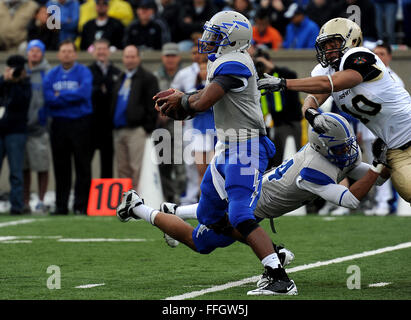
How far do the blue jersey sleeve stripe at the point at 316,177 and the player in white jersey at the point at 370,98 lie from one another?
31 cm

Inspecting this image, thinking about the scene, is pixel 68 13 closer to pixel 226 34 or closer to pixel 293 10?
pixel 293 10

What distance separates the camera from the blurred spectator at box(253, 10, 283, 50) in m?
12.2

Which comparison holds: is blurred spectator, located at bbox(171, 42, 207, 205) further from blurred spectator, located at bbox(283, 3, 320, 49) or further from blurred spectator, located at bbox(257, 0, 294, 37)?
blurred spectator, located at bbox(257, 0, 294, 37)

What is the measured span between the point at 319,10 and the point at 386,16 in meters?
0.93

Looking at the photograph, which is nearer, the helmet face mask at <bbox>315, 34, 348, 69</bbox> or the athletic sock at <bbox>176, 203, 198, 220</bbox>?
the helmet face mask at <bbox>315, 34, 348, 69</bbox>

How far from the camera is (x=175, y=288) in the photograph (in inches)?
231

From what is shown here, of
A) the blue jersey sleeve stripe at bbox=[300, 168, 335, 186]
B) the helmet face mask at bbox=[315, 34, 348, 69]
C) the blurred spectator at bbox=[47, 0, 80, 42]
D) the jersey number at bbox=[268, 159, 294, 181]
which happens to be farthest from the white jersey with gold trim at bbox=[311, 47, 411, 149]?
the blurred spectator at bbox=[47, 0, 80, 42]

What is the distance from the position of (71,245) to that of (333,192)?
2.91m

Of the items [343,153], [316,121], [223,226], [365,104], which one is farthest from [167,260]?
[365,104]

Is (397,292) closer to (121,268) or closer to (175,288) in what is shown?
(175,288)

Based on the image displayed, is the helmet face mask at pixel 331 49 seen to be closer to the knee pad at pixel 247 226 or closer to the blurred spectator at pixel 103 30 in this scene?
the knee pad at pixel 247 226

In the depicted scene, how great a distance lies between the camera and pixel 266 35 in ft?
40.9

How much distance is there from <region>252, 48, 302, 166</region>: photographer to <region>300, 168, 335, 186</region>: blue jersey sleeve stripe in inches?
161
